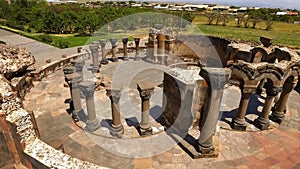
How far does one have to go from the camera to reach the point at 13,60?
30.7 ft

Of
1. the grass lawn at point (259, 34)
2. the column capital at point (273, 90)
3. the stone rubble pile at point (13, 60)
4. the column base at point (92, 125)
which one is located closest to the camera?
the stone rubble pile at point (13, 60)

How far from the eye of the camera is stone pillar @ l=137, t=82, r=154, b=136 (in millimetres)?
8375

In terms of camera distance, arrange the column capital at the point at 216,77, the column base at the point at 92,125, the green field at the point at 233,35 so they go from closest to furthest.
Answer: the column capital at the point at 216,77 < the column base at the point at 92,125 < the green field at the point at 233,35

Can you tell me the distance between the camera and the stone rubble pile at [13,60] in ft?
27.8

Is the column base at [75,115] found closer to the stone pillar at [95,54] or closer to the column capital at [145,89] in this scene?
the column capital at [145,89]

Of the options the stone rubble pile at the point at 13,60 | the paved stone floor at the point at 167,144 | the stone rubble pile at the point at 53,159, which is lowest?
the paved stone floor at the point at 167,144

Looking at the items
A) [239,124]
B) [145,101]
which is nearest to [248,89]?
[239,124]

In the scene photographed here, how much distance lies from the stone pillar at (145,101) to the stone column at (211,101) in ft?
7.35

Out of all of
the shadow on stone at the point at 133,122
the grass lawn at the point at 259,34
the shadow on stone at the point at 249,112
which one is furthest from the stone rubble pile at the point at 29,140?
the grass lawn at the point at 259,34

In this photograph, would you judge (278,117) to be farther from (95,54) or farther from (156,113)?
(95,54)

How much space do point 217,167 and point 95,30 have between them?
4069 centimetres

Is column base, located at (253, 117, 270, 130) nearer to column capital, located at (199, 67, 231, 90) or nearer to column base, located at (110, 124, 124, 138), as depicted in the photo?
column capital, located at (199, 67, 231, 90)

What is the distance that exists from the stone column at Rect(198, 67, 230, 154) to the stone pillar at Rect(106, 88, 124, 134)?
11.2 feet

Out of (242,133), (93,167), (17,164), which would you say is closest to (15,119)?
(17,164)
